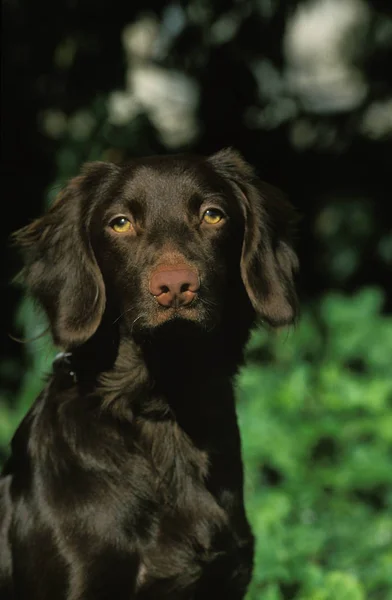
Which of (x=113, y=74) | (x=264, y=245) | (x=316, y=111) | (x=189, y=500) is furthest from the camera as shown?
(x=316, y=111)

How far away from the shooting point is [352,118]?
7.49 m

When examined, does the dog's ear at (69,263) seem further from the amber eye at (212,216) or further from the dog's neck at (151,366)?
the amber eye at (212,216)

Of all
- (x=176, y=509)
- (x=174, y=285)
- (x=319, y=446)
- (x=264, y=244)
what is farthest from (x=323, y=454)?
(x=174, y=285)

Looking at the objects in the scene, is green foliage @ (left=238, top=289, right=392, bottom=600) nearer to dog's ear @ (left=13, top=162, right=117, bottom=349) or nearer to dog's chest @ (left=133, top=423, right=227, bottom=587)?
dog's chest @ (left=133, top=423, right=227, bottom=587)

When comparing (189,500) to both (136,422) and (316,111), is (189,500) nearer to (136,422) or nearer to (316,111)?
(136,422)

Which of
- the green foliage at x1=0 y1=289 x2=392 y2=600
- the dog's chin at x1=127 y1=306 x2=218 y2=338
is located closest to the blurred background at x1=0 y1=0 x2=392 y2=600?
the green foliage at x1=0 y1=289 x2=392 y2=600

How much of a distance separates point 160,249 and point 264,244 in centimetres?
56

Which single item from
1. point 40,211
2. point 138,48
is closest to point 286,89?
point 138,48

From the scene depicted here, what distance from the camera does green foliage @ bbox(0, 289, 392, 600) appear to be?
14.1 ft

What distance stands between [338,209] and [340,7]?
1405mm

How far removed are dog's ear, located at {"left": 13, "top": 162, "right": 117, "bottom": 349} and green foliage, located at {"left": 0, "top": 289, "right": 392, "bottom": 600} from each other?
0.76 feet

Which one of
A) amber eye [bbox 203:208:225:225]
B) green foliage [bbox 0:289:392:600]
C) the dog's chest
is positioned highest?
amber eye [bbox 203:208:225:225]

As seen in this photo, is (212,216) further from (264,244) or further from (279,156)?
(279,156)

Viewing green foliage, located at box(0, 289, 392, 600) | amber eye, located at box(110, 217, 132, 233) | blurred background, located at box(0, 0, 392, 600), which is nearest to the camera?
amber eye, located at box(110, 217, 132, 233)
